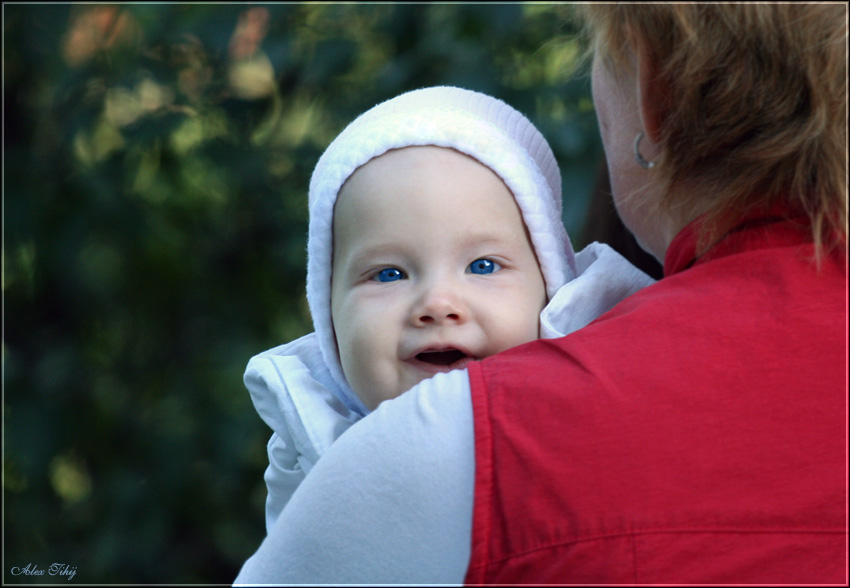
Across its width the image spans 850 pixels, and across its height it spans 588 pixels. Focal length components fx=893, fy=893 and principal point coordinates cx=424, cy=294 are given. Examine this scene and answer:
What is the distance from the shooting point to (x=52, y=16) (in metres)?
2.44

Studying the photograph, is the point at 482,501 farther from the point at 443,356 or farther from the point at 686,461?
the point at 443,356

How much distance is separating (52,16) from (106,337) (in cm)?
96

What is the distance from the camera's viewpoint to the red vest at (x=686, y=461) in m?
0.81

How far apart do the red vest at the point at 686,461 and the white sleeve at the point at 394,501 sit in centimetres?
2

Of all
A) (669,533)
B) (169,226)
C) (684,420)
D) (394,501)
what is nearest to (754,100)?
(684,420)

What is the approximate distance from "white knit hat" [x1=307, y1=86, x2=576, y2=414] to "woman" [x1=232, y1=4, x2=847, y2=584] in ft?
1.36

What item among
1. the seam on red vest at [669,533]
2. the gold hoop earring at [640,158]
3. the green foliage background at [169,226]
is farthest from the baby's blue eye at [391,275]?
the green foliage background at [169,226]

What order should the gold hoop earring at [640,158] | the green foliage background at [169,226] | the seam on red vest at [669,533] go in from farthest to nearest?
the green foliage background at [169,226] < the gold hoop earring at [640,158] < the seam on red vest at [669,533]

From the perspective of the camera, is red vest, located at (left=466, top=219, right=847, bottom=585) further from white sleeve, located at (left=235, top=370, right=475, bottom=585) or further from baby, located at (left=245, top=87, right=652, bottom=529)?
baby, located at (left=245, top=87, right=652, bottom=529)

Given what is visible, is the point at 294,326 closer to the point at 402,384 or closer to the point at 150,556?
the point at 150,556

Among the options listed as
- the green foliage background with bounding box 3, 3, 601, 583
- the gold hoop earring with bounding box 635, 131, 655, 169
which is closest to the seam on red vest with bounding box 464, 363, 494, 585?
the gold hoop earring with bounding box 635, 131, 655, 169

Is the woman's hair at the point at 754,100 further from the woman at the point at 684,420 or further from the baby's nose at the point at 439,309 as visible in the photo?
the baby's nose at the point at 439,309

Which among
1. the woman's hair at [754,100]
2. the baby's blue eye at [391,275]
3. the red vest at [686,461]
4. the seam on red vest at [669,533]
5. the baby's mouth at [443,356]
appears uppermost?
the woman's hair at [754,100]

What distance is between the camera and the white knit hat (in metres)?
1.31
